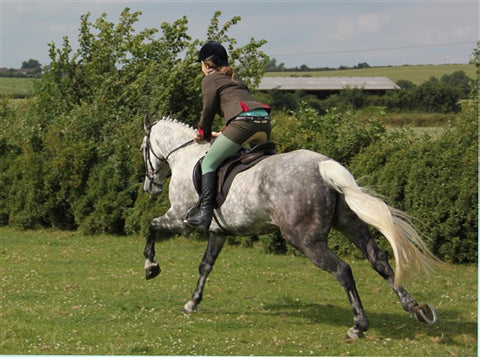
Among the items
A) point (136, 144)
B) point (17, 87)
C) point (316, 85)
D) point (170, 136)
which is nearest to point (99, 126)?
point (136, 144)

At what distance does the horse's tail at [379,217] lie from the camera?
293 inches

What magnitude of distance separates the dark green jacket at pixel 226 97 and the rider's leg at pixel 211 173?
1.09ft

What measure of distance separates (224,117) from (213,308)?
9.26 ft

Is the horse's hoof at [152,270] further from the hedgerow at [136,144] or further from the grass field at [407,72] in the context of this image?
the grass field at [407,72]

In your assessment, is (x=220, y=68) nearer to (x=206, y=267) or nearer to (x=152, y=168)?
(x=152, y=168)

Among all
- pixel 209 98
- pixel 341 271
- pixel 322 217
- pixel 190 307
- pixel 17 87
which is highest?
pixel 209 98

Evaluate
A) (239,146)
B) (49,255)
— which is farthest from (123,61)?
(239,146)

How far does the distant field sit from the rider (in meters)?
70.0

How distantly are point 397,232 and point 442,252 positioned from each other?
6157 millimetres

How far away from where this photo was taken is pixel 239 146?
8.56 m

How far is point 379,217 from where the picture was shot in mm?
7500

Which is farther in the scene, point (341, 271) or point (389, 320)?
point (389, 320)

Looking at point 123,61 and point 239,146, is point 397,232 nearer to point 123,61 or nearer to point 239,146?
point 239,146

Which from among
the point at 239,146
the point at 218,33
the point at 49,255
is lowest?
the point at 49,255
